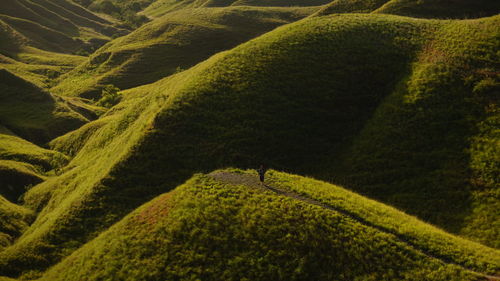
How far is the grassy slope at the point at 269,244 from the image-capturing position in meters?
28.5

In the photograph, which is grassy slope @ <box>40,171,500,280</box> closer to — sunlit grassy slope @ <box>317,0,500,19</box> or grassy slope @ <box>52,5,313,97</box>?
sunlit grassy slope @ <box>317,0,500,19</box>

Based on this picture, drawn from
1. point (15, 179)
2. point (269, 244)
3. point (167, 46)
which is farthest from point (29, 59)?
point (269, 244)

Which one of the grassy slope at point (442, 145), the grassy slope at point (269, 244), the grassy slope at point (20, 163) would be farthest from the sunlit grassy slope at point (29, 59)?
the grassy slope at point (442, 145)

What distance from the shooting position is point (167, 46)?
146 metres

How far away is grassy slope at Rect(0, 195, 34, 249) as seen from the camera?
44531 millimetres

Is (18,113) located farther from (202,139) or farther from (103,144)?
(202,139)

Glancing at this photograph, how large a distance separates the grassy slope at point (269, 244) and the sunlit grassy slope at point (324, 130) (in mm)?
5476

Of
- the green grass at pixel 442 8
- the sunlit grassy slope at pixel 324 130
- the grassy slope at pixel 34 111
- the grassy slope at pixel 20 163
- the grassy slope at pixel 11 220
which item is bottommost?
the grassy slope at pixel 11 220

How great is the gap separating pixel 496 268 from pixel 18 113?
112 m

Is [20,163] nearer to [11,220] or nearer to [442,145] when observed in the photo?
[11,220]

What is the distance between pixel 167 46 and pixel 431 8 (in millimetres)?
106980

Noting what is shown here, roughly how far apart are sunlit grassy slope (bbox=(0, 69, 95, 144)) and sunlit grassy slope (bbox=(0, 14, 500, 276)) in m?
31.1

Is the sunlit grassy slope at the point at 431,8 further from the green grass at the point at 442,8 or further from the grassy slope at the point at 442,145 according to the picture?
the grassy slope at the point at 442,145

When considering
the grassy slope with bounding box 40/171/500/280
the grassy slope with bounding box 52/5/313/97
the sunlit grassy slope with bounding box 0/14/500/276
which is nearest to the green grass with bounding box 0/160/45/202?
the sunlit grassy slope with bounding box 0/14/500/276
